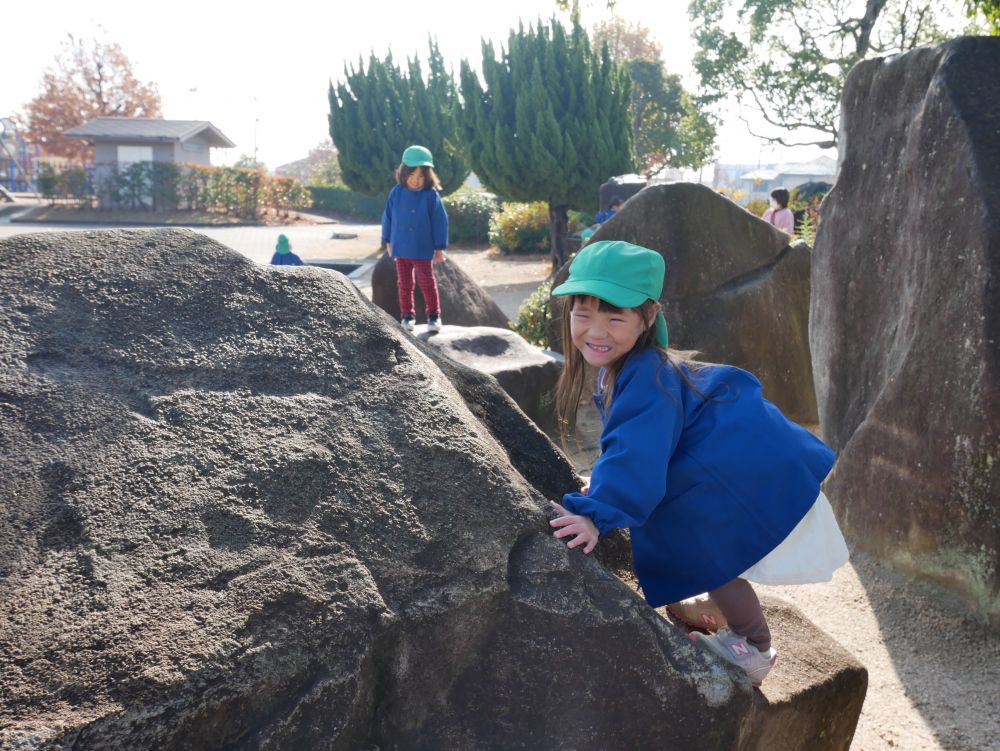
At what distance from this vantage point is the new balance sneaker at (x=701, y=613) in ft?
7.07

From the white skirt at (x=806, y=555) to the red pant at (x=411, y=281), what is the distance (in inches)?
208

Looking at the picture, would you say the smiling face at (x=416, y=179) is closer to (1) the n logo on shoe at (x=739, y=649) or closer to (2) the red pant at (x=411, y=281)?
(2) the red pant at (x=411, y=281)

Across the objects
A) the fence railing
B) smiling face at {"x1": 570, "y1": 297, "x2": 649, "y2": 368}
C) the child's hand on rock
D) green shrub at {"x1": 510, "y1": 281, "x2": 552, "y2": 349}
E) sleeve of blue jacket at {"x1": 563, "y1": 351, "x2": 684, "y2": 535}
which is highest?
the fence railing

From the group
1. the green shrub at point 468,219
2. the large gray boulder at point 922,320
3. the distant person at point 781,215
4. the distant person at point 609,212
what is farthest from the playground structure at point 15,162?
the large gray boulder at point 922,320

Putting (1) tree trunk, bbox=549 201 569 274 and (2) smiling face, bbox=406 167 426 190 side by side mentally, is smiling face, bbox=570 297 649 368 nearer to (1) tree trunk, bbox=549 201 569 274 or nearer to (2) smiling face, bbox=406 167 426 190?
(2) smiling face, bbox=406 167 426 190

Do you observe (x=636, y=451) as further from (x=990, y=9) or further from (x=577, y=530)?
(x=990, y=9)

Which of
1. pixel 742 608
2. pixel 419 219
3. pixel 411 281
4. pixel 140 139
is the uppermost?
pixel 140 139

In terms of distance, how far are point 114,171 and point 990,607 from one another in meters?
33.3

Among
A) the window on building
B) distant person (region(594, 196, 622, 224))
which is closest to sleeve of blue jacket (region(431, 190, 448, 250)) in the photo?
distant person (region(594, 196, 622, 224))

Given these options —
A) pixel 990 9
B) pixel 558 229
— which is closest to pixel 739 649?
pixel 990 9

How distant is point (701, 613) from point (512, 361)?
3.92 meters

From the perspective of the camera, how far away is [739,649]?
77.2 inches

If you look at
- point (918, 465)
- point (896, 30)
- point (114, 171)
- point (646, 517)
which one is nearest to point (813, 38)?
point (896, 30)

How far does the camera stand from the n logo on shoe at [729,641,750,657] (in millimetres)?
1953
